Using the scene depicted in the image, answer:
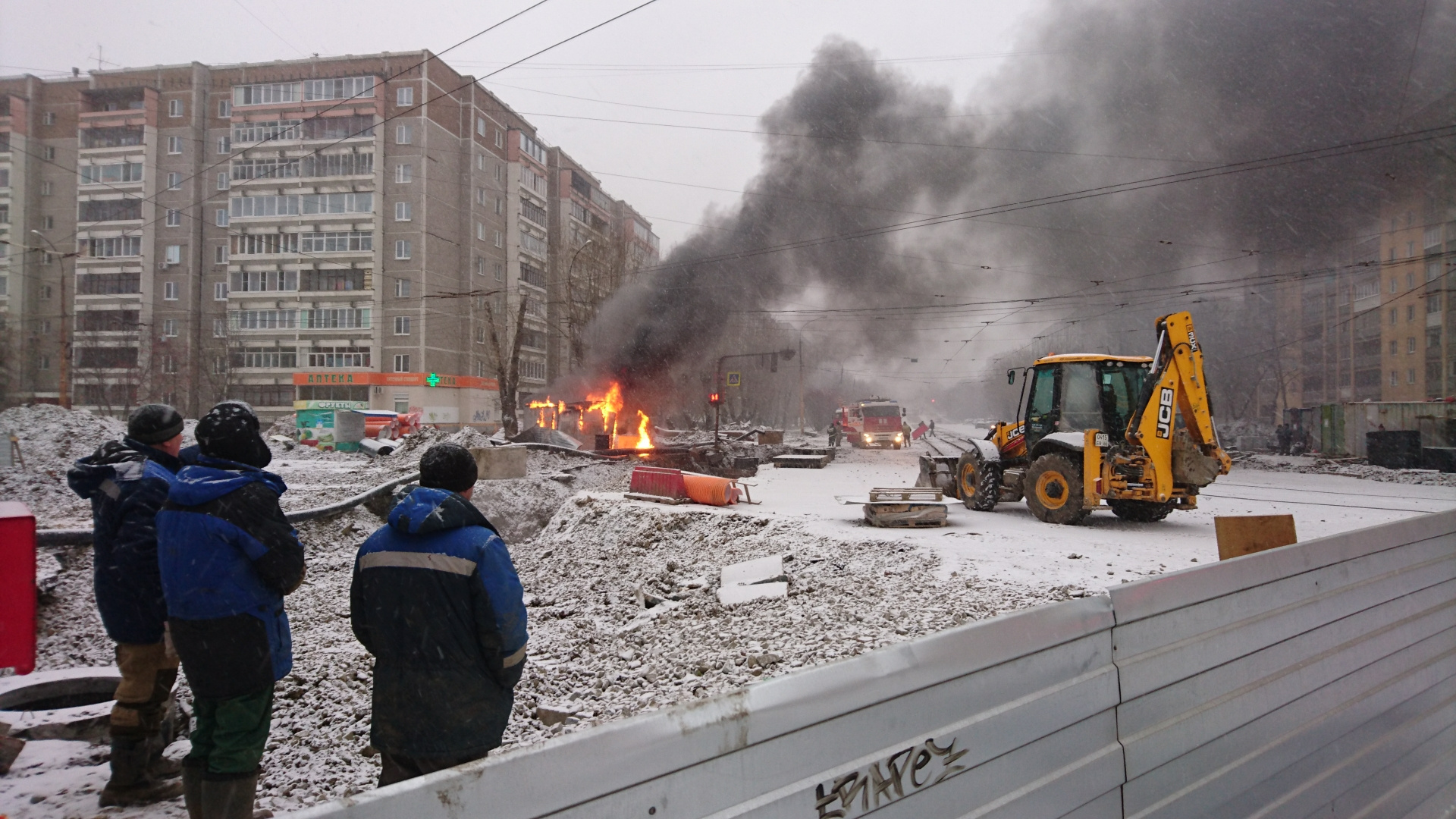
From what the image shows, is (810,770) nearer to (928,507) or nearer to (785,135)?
(928,507)

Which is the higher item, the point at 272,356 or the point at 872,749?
the point at 272,356

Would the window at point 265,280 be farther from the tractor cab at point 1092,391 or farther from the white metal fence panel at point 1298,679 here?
the white metal fence panel at point 1298,679

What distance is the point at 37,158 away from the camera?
49.9ft

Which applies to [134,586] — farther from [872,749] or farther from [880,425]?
[880,425]

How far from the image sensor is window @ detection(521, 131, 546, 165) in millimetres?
43219

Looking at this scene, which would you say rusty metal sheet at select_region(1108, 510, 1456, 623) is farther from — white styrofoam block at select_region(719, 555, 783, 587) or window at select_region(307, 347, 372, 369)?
window at select_region(307, 347, 372, 369)

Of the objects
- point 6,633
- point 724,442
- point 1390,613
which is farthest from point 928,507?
point 724,442

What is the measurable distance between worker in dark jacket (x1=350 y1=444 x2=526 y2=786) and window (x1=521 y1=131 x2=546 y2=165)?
Result: 148ft

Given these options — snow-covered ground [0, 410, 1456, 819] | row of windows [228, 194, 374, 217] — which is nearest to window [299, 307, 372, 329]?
row of windows [228, 194, 374, 217]

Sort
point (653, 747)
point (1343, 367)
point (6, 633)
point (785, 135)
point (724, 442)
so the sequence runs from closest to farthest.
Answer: point (653, 747) < point (6, 633) < point (724, 442) < point (785, 135) < point (1343, 367)

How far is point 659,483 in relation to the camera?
1143 centimetres

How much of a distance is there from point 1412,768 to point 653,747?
11.1 feet

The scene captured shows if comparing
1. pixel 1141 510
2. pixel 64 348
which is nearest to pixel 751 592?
pixel 1141 510

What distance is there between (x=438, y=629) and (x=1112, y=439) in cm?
970
